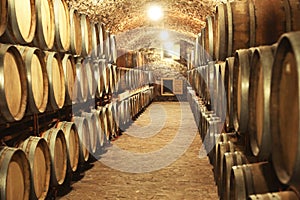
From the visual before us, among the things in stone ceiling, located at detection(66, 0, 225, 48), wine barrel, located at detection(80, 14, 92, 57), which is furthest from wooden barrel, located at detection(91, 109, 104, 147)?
stone ceiling, located at detection(66, 0, 225, 48)

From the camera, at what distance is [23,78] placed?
9.26 feet

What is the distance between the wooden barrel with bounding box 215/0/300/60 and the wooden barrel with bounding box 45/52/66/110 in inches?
66.6

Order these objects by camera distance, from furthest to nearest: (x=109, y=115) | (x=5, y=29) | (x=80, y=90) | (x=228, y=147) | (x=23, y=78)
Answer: (x=109, y=115) → (x=80, y=90) → (x=228, y=147) → (x=23, y=78) → (x=5, y=29)

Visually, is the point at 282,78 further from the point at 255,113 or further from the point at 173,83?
the point at 173,83

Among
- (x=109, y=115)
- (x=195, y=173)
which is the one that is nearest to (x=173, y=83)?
(x=109, y=115)

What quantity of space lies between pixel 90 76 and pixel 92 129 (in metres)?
0.82

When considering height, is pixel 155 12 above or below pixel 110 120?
above

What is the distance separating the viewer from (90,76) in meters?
5.24

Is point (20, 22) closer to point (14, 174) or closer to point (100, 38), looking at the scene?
point (14, 174)

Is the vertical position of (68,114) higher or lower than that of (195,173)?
higher

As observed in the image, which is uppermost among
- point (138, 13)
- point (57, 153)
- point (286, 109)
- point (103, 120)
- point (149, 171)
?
point (138, 13)

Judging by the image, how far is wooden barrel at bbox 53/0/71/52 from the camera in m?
3.75

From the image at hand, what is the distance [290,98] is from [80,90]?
3620mm

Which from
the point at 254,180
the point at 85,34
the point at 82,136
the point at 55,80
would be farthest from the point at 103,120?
the point at 254,180
